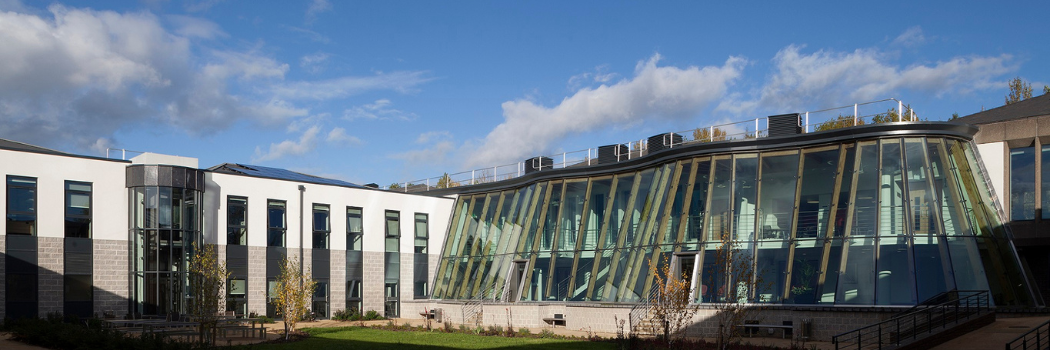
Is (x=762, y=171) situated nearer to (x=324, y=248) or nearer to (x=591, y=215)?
(x=591, y=215)

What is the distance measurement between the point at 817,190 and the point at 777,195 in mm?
1363

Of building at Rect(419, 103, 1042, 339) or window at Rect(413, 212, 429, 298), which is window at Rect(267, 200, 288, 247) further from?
building at Rect(419, 103, 1042, 339)

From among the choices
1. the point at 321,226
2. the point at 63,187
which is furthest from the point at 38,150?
the point at 321,226

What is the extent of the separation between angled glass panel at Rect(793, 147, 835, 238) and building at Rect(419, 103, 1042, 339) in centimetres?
4

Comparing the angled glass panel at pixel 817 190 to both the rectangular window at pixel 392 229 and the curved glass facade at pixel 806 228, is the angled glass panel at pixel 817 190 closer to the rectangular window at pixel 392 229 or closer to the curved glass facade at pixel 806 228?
the curved glass facade at pixel 806 228

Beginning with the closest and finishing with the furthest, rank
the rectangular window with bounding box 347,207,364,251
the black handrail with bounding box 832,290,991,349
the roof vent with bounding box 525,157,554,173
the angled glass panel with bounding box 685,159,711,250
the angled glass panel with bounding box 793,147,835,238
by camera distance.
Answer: the black handrail with bounding box 832,290,991,349, the angled glass panel with bounding box 793,147,835,238, the angled glass panel with bounding box 685,159,711,250, the rectangular window with bounding box 347,207,364,251, the roof vent with bounding box 525,157,554,173

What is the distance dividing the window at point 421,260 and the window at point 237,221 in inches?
380

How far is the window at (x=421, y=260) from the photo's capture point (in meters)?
43.9

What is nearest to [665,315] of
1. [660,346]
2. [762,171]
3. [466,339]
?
[660,346]

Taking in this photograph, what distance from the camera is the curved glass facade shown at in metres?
26.7

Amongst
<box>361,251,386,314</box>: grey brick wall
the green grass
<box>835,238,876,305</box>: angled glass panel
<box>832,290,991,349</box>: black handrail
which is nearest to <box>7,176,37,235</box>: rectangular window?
the green grass

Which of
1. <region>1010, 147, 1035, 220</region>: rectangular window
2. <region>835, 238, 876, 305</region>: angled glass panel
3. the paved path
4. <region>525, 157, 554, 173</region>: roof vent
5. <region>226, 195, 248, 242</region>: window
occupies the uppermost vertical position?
<region>525, 157, 554, 173</region>: roof vent

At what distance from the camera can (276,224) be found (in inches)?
1503

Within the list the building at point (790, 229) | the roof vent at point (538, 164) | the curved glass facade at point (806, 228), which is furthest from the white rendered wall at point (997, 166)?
the roof vent at point (538, 164)
